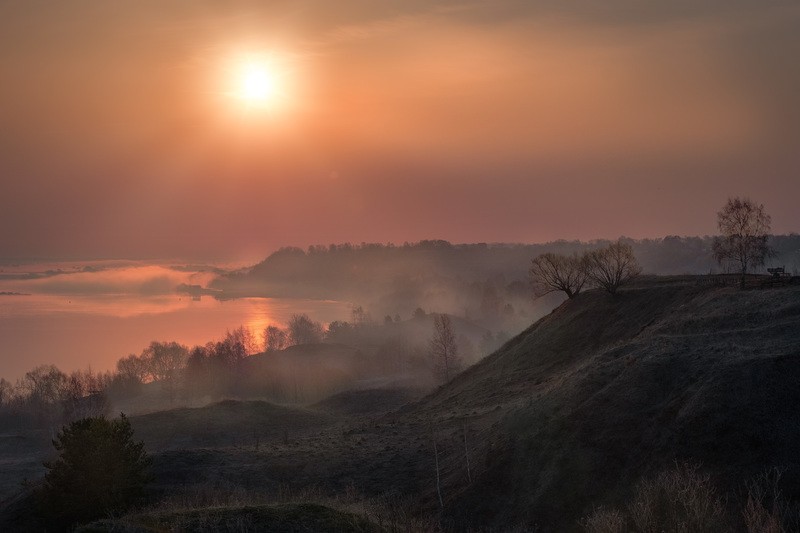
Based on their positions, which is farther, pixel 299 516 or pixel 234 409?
pixel 234 409

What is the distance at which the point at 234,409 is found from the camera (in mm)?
77938

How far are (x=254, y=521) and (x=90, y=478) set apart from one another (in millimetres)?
16292

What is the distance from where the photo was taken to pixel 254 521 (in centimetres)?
2216

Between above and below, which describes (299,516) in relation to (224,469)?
above

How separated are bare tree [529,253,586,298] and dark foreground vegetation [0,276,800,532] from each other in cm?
1280

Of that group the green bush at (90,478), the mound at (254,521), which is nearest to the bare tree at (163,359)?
the green bush at (90,478)

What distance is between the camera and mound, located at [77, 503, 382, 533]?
21.3m

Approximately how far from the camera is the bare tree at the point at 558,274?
69.5m

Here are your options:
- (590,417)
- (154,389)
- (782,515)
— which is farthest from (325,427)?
(154,389)

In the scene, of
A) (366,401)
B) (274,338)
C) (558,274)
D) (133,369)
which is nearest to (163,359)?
(133,369)

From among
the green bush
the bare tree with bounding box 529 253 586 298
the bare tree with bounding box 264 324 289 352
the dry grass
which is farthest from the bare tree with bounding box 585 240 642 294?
the bare tree with bounding box 264 324 289 352

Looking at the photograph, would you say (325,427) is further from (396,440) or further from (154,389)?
(154,389)

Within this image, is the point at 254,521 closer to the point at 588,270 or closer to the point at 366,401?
the point at 588,270

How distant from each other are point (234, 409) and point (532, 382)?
42.3 meters
